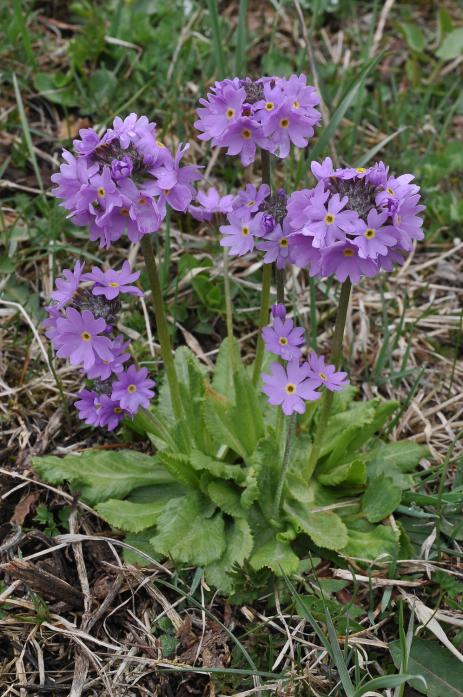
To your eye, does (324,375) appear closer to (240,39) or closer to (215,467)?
(215,467)

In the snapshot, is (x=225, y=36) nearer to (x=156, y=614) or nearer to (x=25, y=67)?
(x=25, y=67)

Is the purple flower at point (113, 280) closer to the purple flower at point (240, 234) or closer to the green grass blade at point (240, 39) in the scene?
the purple flower at point (240, 234)

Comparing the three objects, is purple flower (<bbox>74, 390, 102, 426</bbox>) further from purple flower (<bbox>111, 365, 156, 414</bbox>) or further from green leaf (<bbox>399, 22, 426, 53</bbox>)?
green leaf (<bbox>399, 22, 426, 53</bbox>)

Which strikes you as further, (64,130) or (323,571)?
(64,130)

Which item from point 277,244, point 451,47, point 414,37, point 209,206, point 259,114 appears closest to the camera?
point 259,114

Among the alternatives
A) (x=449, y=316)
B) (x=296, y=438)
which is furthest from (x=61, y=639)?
(x=449, y=316)

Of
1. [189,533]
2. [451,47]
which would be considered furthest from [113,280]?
[451,47]

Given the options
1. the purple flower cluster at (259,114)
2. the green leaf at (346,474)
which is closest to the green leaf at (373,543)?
the green leaf at (346,474)
